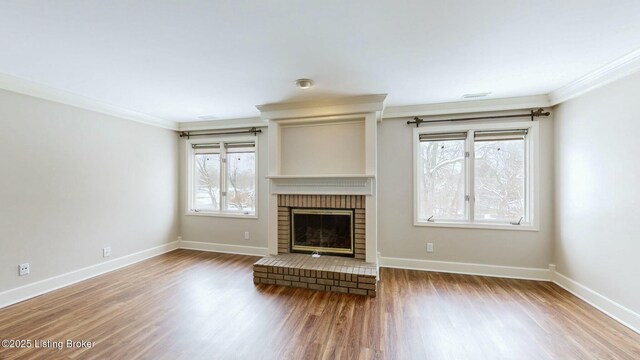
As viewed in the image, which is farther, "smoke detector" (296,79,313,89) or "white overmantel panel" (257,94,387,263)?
"white overmantel panel" (257,94,387,263)

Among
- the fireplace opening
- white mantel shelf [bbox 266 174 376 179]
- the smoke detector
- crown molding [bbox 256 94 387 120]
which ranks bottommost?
the fireplace opening

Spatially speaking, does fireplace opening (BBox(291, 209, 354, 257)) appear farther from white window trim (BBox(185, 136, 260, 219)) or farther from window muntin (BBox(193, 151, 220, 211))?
window muntin (BBox(193, 151, 220, 211))

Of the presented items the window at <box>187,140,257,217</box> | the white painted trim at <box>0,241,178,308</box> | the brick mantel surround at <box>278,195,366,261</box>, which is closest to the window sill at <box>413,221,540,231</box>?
the brick mantel surround at <box>278,195,366,261</box>

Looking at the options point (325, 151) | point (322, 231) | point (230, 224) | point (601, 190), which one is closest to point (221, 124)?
point (230, 224)

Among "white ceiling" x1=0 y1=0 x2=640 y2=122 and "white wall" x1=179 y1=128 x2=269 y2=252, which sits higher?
"white ceiling" x1=0 y1=0 x2=640 y2=122

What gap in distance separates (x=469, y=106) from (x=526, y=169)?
1160 mm

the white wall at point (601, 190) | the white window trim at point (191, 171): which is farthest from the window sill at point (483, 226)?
the white window trim at point (191, 171)

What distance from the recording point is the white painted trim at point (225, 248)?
452cm

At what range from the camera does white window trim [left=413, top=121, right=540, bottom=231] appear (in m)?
3.39

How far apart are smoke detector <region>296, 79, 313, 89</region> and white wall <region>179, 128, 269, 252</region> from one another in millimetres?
1712

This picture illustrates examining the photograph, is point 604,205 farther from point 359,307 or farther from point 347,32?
point 347,32

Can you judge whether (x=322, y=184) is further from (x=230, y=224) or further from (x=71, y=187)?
(x=71, y=187)

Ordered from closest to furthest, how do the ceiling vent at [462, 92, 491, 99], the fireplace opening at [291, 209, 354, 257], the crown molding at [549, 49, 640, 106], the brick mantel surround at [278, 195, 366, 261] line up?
1. the crown molding at [549, 49, 640, 106]
2. the ceiling vent at [462, 92, 491, 99]
3. the brick mantel surround at [278, 195, 366, 261]
4. the fireplace opening at [291, 209, 354, 257]

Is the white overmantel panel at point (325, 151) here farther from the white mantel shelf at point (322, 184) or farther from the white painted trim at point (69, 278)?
the white painted trim at point (69, 278)
